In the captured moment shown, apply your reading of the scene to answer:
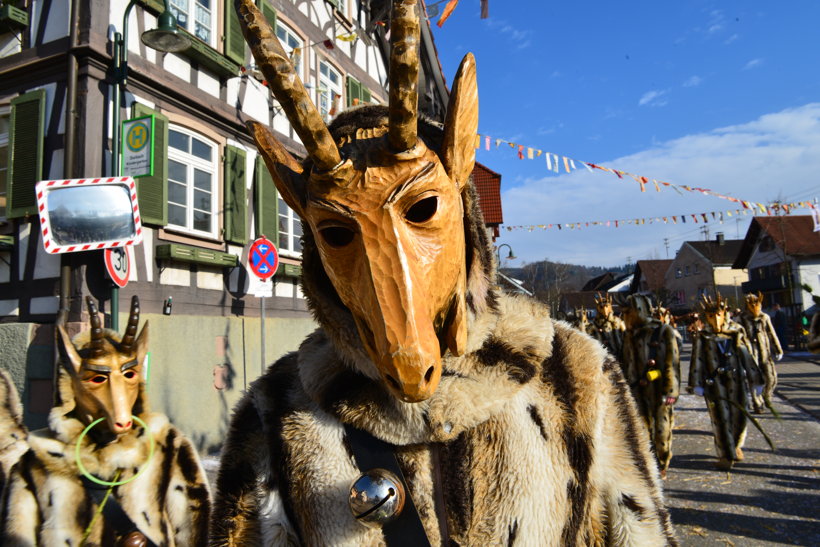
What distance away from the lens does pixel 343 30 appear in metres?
12.4

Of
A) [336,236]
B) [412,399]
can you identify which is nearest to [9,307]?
[336,236]

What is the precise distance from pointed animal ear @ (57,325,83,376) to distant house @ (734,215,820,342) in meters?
33.8

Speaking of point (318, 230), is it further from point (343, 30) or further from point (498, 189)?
point (498, 189)

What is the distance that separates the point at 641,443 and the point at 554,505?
35 cm

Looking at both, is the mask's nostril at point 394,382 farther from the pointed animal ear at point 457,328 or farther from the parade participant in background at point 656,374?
the parade participant in background at point 656,374

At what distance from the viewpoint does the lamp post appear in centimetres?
600

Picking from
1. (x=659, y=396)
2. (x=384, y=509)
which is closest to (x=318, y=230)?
(x=384, y=509)

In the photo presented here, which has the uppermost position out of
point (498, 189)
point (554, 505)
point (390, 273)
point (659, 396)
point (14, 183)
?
point (498, 189)

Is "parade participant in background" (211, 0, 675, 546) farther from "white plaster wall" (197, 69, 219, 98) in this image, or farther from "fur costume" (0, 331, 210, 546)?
"white plaster wall" (197, 69, 219, 98)

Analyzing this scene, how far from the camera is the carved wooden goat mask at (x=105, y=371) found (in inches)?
119

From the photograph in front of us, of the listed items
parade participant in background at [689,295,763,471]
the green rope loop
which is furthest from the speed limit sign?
parade participant in background at [689,295,763,471]

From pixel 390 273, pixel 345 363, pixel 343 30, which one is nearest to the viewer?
pixel 390 273

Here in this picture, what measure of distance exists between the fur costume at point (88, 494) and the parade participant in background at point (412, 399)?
1.85 meters

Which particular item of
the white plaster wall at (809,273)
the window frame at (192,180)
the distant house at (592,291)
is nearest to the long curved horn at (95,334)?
the window frame at (192,180)
